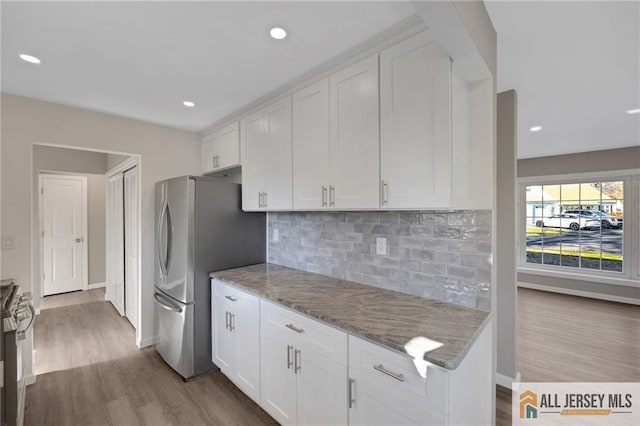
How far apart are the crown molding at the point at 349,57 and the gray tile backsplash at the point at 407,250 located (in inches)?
41.5

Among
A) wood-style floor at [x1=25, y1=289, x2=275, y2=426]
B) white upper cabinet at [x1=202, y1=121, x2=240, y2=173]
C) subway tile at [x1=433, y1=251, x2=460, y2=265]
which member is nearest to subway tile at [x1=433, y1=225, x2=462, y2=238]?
subway tile at [x1=433, y1=251, x2=460, y2=265]

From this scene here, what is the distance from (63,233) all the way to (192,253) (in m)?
4.33

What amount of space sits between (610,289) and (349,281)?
534 centimetres

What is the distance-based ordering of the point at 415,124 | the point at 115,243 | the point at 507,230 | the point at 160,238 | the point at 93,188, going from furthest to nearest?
the point at 93,188, the point at 115,243, the point at 160,238, the point at 507,230, the point at 415,124

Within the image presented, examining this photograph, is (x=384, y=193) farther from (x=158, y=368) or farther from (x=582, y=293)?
(x=582, y=293)

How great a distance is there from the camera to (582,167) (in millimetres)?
4984

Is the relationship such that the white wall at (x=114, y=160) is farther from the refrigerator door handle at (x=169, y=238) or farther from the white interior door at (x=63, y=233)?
the refrigerator door handle at (x=169, y=238)

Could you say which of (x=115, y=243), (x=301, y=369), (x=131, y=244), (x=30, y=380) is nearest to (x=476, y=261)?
(x=301, y=369)

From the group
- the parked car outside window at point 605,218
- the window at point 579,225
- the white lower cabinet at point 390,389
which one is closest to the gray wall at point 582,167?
the window at point 579,225

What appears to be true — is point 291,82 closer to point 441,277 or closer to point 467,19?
point 467,19

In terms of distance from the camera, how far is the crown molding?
154cm

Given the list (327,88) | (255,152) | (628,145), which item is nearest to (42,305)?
(255,152)

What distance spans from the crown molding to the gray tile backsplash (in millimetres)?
1054

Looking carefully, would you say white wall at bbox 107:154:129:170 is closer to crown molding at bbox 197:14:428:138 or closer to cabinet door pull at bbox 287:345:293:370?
crown molding at bbox 197:14:428:138
